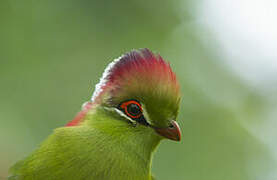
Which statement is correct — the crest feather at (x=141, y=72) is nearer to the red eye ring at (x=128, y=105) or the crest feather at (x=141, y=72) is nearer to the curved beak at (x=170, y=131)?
the red eye ring at (x=128, y=105)

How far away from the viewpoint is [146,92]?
4.18m

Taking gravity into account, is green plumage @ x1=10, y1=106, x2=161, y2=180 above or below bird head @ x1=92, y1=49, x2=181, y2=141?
below

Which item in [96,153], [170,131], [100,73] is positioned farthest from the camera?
[100,73]

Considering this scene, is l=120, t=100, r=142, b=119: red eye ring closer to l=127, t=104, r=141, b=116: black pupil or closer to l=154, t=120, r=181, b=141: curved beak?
l=127, t=104, r=141, b=116: black pupil

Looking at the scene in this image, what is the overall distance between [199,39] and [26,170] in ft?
20.5

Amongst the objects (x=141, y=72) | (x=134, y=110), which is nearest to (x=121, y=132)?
(x=134, y=110)

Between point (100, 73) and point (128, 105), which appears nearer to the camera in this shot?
point (128, 105)

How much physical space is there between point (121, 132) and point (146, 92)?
1.40 ft

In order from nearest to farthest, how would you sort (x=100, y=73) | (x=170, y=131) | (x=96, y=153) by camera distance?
(x=96, y=153) < (x=170, y=131) < (x=100, y=73)

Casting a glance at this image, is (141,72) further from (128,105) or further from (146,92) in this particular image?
(128,105)

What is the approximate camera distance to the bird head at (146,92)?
4.17 m

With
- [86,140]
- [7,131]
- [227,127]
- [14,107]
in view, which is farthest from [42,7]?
[86,140]

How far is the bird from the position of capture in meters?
4.01

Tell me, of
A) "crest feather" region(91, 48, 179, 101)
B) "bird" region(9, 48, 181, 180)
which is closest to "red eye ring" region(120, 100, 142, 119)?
"bird" region(9, 48, 181, 180)
